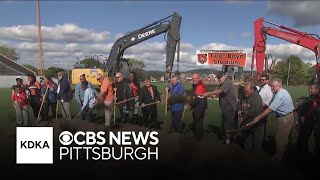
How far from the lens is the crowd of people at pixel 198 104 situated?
310 inches

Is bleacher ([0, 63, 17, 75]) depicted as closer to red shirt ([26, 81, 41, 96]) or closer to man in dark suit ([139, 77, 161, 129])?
red shirt ([26, 81, 41, 96])

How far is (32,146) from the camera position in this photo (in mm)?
6711

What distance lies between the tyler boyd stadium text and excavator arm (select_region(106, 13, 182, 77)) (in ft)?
28.1

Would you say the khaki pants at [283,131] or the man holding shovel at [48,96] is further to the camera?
the man holding shovel at [48,96]

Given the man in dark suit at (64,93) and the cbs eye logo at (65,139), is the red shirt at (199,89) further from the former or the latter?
the man in dark suit at (64,93)

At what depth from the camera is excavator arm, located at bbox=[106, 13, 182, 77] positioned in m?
17.2

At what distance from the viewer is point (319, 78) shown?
51.3 ft

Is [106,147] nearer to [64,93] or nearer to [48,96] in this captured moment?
[64,93]

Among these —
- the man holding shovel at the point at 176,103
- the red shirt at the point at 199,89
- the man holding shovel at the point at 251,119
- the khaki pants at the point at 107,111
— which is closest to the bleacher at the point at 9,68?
the khaki pants at the point at 107,111

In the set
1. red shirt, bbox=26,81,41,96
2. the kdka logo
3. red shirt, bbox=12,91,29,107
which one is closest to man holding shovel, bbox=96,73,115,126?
red shirt, bbox=12,91,29,107

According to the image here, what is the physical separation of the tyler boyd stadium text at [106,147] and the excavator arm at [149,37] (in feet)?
28.1

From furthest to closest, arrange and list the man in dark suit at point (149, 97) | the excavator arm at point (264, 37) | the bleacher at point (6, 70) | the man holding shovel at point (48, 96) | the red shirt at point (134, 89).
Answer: the bleacher at point (6, 70)
the excavator arm at point (264, 37)
the man holding shovel at point (48, 96)
the red shirt at point (134, 89)
the man in dark suit at point (149, 97)

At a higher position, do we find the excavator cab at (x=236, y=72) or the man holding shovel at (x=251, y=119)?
the excavator cab at (x=236, y=72)

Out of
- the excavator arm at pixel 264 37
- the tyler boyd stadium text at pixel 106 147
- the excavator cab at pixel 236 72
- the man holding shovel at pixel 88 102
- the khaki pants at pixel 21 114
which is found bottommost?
the tyler boyd stadium text at pixel 106 147
